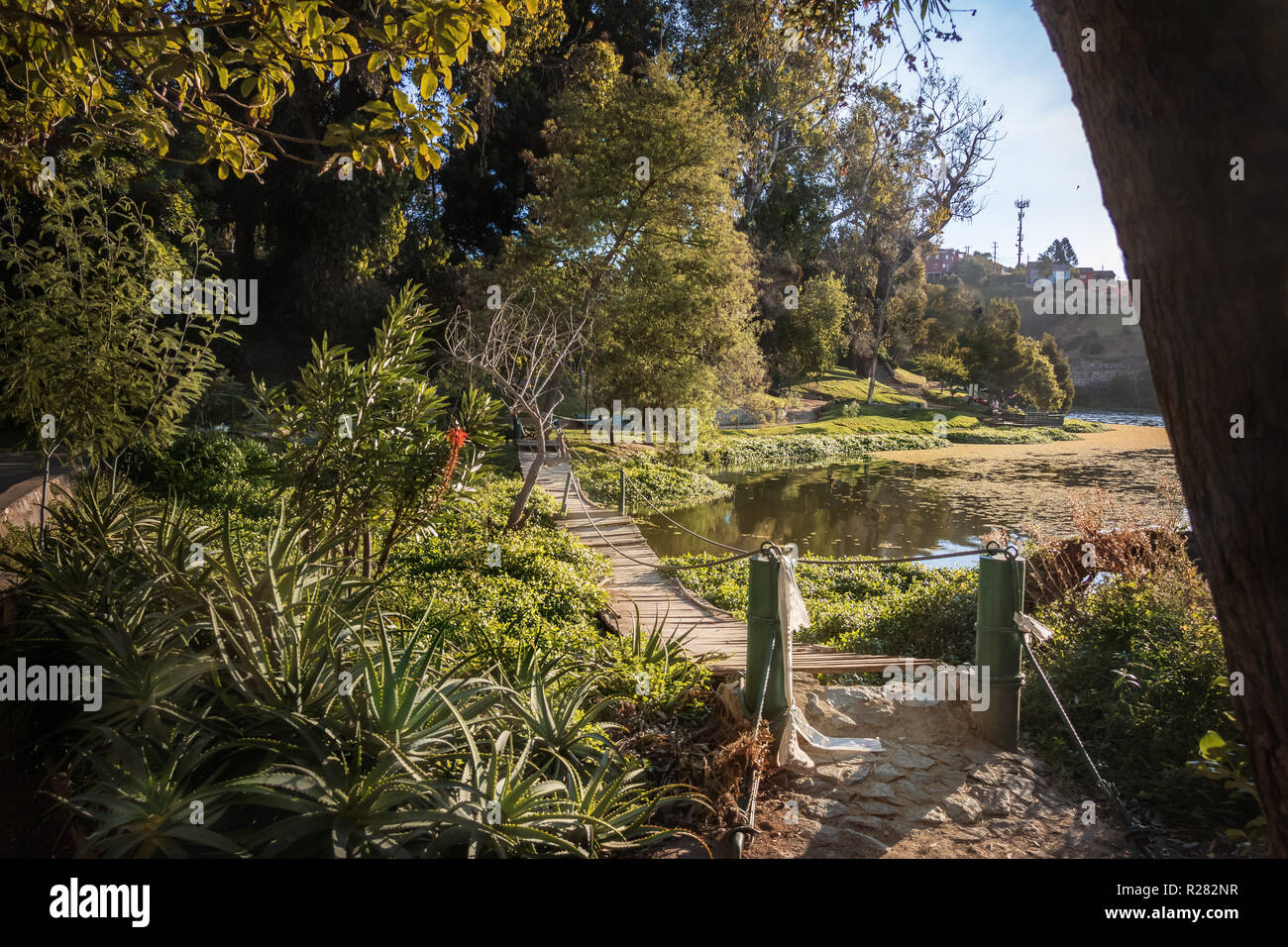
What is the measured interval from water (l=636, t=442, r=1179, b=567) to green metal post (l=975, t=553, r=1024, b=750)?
180 inches

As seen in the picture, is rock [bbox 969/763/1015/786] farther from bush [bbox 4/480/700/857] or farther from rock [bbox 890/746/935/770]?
bush [bbox 4/480/700/857]

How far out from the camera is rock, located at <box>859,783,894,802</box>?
370 centimetres

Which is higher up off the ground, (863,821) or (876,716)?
(876,716)

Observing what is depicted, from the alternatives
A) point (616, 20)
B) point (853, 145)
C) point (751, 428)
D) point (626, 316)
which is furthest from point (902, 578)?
point (853, 145)

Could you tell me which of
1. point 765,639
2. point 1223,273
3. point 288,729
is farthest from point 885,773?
point 1223,273

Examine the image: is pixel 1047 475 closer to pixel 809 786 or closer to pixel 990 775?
pixel 990 775

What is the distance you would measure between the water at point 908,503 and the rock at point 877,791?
5.48m

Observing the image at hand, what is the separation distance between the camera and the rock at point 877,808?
140 inches

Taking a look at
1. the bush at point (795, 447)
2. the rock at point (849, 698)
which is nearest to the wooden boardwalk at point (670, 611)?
the rock at point (849, 698)

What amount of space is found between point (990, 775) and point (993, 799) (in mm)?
247

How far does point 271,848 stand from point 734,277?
66.0ft

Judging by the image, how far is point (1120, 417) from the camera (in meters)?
47.8

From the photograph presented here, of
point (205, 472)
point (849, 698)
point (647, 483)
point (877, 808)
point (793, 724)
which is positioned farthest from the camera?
point (647, 483)
